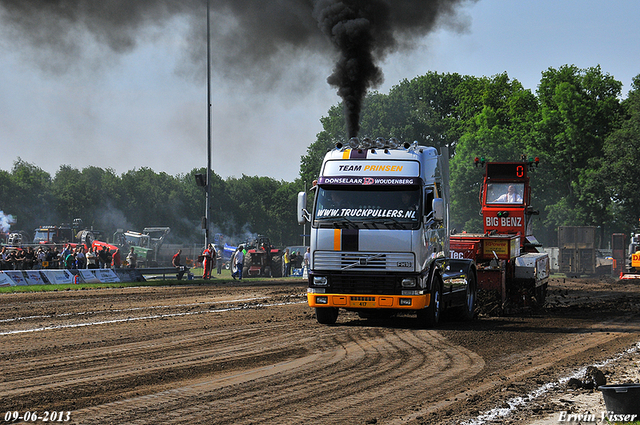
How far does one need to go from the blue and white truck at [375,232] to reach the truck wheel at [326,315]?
4cm

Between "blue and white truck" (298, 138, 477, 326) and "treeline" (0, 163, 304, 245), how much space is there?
196 feet

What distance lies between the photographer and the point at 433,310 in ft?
44.6

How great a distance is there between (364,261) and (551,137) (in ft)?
172

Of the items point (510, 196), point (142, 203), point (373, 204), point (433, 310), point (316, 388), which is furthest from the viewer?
point (142, 203)

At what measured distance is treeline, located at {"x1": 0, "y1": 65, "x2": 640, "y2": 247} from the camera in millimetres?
57719

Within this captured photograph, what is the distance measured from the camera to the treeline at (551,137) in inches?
2212

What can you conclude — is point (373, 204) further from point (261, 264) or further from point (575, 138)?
point (575, 138)

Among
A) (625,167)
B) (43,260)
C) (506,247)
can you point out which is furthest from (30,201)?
(506,247)

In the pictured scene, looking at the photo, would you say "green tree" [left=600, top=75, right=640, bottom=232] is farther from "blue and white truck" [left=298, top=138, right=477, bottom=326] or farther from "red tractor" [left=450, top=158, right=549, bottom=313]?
"blue and white truck" [left=298, top=138, right=477, bottom=326]

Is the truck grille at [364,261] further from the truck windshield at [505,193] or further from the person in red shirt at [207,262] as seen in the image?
the person in red shirt at [207,262]

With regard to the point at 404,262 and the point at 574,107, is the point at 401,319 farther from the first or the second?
the point at 574,107

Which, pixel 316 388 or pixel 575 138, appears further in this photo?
pixel 575 138

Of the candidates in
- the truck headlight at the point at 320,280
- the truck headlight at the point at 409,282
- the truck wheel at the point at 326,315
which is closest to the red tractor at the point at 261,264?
the truck wheel at the point at 326,315

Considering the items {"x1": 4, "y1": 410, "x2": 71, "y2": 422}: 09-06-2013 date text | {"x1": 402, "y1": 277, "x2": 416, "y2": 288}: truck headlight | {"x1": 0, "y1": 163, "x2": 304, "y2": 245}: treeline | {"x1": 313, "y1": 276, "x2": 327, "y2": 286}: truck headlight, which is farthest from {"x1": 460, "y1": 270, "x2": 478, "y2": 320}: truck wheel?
{"x1": 0, "y1": 163, "x2": 304, "y2": 245}: treeline
